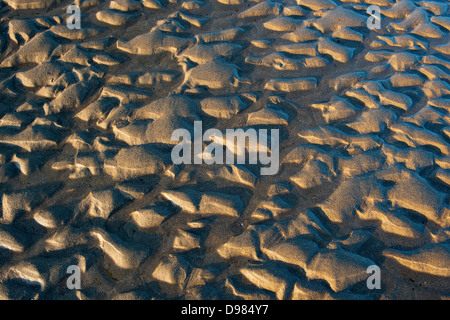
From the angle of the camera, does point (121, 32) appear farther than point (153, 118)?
Yes

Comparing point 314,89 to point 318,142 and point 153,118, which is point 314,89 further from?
point 153,118

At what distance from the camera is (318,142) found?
225 centimetres

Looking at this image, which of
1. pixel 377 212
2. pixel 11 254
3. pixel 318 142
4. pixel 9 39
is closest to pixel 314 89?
pixel 318 142

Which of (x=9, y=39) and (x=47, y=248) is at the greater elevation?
(x=9, y=39)


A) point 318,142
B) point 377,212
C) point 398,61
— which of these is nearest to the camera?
point 377,212

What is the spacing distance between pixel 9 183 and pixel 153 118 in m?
0.97

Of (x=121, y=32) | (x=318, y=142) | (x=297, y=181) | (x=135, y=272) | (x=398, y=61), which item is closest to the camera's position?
(x=135, y=272)

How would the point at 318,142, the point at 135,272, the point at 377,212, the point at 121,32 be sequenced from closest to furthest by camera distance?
the point at 135,272 < the point at 377,212 < the point at 318,142 < the point at 121,32

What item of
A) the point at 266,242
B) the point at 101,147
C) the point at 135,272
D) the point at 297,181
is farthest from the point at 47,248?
the point at 297,181

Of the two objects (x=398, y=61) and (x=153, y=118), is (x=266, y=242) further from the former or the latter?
(x=398, y=61)

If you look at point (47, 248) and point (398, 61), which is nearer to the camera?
point (47, 248)

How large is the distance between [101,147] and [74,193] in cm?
35

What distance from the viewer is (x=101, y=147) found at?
2193 millimetres

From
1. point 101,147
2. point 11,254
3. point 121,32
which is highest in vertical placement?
point 121,32
